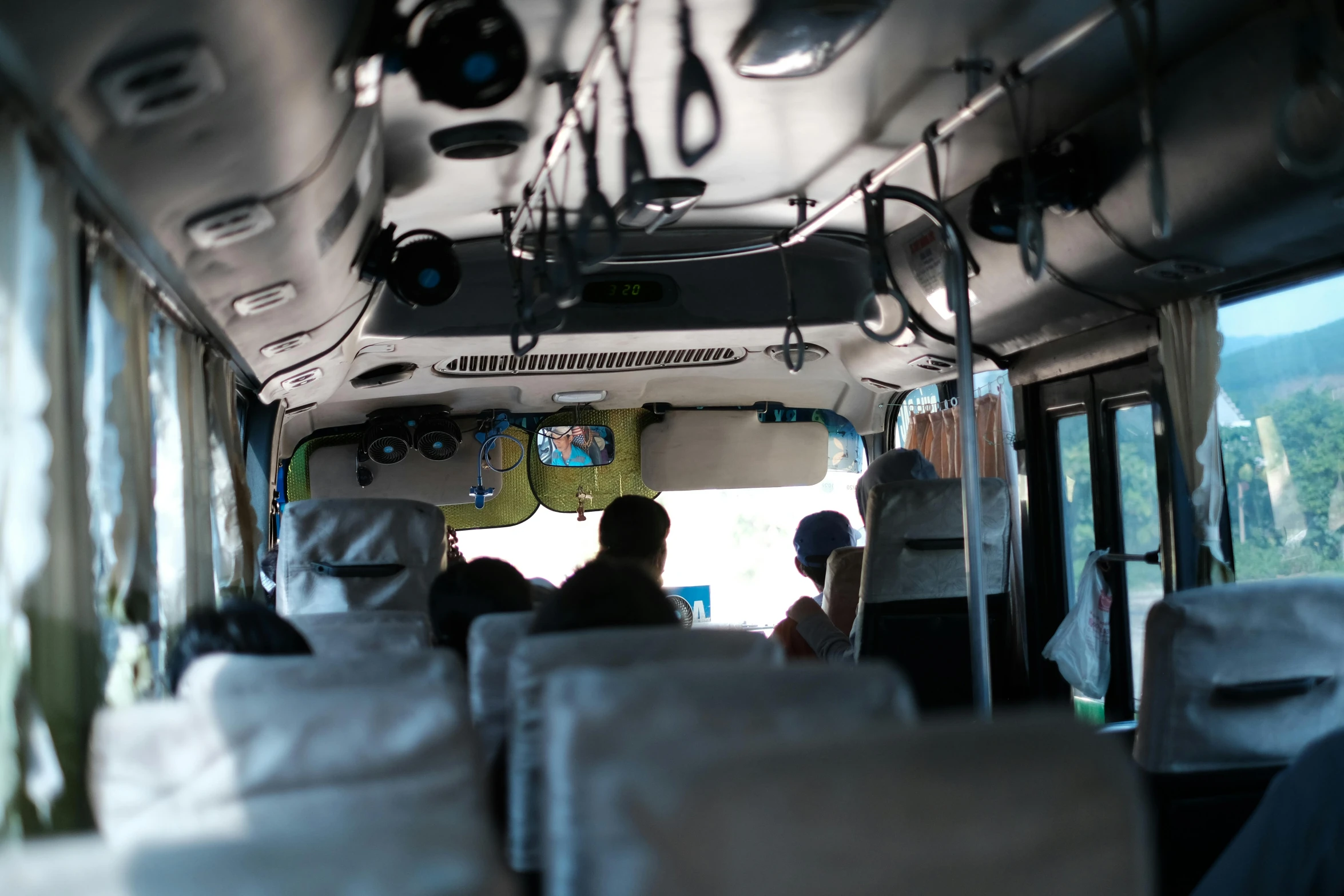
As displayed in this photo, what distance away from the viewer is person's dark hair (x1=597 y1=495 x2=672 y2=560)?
390 cm

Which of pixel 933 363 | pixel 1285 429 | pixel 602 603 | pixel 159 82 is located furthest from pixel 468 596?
pixel 933 363

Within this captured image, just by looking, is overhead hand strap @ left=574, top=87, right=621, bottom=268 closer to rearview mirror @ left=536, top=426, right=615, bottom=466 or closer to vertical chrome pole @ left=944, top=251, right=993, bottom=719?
vertical chrome pole @ left=944, top=251, right=993, bottom=719

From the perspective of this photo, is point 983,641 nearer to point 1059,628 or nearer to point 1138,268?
point 1138,268

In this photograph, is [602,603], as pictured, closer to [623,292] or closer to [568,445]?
[623,292]

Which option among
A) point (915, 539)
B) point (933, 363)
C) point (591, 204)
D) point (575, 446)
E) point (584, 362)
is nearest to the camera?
point (591, 204)

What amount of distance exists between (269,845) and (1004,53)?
2.95 m

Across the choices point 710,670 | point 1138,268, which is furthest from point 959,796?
point 1138,268

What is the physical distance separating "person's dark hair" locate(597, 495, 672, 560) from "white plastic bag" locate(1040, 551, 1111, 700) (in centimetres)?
188

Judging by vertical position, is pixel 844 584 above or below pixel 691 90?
below

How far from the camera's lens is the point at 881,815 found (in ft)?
3.25

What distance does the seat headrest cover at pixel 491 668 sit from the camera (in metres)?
2.54

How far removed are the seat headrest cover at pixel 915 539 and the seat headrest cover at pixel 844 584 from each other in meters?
0.63

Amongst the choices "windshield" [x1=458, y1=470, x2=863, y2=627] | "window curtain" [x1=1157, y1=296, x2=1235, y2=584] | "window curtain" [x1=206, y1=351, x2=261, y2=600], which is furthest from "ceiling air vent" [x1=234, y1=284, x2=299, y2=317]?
"windshield" [x1=458, y1=470, x2=863, y2=627]

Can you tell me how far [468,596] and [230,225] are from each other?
1.17 metres
